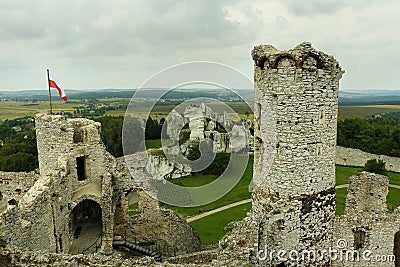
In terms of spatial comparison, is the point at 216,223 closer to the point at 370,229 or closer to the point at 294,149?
the point at 370,229

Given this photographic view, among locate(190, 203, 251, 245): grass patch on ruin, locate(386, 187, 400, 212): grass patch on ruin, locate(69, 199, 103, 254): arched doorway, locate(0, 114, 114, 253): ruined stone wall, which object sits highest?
locate(0, 114, 114, 253): ruined stone wall

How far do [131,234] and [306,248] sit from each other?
11255 mm

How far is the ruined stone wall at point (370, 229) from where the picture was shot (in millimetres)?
14172

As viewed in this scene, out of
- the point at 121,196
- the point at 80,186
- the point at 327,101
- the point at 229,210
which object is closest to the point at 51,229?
the point at 80,186

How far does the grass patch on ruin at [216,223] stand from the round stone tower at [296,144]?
1167cm

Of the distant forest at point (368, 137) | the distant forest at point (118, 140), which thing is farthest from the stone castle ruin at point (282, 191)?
the distant forest at point (368, 137)

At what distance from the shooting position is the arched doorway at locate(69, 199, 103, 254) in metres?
15.8

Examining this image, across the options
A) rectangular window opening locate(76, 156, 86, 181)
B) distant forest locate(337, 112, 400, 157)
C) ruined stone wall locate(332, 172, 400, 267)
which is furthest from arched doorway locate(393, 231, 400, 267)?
distant forest locate(337, 112, 400, 157)

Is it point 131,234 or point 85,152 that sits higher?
point 85,152

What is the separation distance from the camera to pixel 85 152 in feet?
53.7

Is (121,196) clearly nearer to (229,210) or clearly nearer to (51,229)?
(51,229)

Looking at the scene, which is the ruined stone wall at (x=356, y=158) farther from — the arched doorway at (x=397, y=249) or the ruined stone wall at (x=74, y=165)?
the ruined stone wall at (x=74, y=165)

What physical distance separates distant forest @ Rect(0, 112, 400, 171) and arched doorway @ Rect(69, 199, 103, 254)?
555cm

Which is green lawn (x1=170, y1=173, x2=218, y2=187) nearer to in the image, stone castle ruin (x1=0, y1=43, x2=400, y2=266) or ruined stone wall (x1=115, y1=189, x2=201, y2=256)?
ruined stone wall (x1=115, y1=189, x2=201, y2=256)
